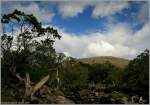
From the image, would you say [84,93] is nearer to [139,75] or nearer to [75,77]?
[75,77]

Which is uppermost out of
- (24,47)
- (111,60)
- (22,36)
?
(22,36)

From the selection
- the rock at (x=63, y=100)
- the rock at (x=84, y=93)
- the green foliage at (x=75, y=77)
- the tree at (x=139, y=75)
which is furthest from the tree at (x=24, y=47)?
the tree at (x=139, y=75)

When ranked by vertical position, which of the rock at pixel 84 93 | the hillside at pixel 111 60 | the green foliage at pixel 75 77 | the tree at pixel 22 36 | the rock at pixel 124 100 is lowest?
the rock at pixel 124 100

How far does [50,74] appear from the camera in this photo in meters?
5.65

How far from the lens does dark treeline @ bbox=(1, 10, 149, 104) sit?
18.2 feet

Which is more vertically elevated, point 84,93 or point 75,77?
point 75,77

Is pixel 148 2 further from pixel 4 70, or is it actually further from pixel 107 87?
pixel 4 70

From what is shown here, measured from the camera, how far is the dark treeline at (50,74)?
219 inches

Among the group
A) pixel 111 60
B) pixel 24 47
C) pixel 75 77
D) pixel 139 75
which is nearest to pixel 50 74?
pixel 75 77

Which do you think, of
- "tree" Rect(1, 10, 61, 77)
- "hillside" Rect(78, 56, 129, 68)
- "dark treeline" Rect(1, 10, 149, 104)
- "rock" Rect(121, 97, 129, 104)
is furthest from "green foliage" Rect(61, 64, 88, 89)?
"rock" Rect(121, 97, 129, 104)

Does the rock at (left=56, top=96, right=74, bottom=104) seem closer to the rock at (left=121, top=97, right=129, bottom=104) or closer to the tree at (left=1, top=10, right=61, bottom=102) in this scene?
the tree at (left=1, top=10, right=61, bottom=102)

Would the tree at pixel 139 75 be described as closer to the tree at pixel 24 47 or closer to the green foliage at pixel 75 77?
the green foliage at pixel 75 77

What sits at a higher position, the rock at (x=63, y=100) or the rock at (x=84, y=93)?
the rock at (x=84, y=93)

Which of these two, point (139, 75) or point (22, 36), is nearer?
point (139, 75)
